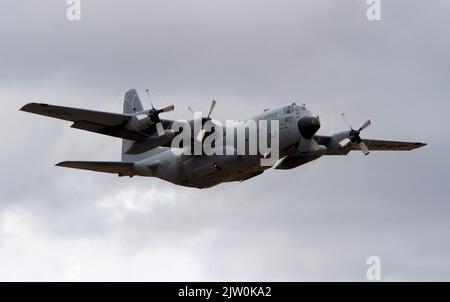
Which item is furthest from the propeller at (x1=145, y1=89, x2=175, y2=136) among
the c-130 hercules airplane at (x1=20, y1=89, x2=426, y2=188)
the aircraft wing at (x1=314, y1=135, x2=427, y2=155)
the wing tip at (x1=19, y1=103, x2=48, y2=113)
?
the aircraft wing at (x1=314, y1=135, x2=427, y2=155)

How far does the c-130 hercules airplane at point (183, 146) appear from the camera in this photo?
50812 mm

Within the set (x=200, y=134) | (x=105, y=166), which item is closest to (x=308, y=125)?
(x=200, y=134)

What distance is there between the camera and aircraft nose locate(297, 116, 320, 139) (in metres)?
51.4

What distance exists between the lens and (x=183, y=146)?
5459 centimetres

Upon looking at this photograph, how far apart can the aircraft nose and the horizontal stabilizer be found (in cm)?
1145

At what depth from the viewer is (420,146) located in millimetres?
61438

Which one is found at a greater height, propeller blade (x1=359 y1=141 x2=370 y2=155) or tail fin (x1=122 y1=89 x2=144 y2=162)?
tail fin (x1=122 y1=89 x2=144 y2=162)

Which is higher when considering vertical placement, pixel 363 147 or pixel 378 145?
pixel 378 145

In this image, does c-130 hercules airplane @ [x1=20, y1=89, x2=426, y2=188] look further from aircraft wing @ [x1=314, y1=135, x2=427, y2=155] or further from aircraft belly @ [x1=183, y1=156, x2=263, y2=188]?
aircraft wing @ [x1=314, y1=135, x2=427, y2=155]

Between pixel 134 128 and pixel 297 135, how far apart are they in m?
9.07

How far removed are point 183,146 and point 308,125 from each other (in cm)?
786

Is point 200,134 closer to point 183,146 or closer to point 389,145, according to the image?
point 183,146
